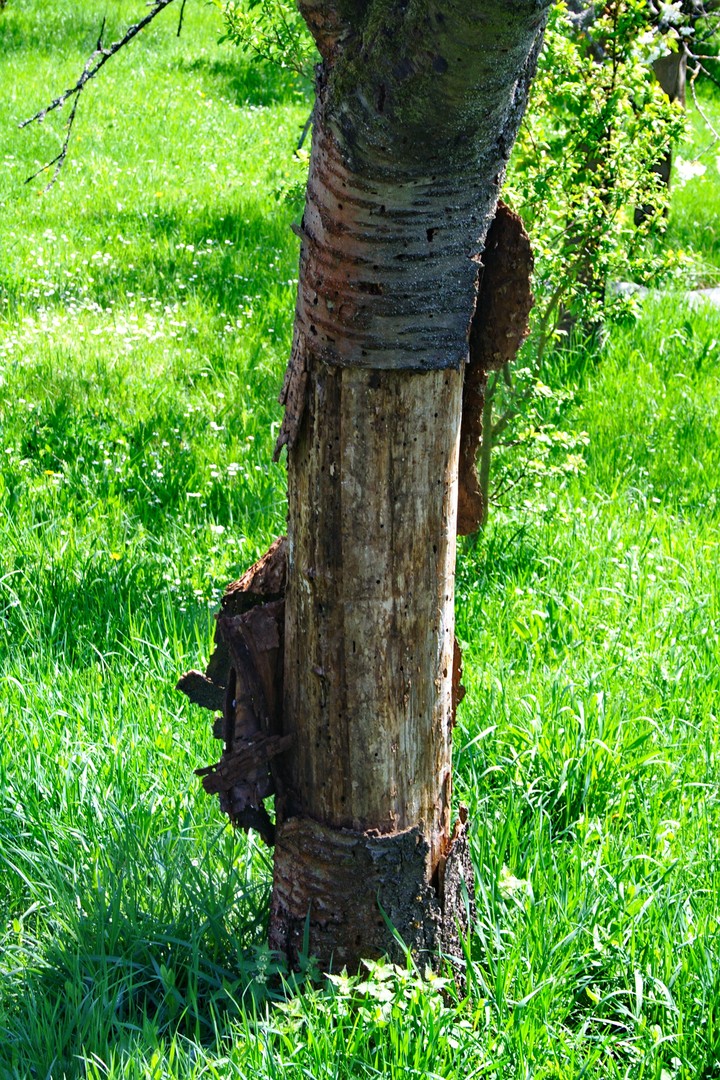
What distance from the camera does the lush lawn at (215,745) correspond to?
94.1 inches

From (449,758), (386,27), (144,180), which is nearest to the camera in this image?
(386,27)

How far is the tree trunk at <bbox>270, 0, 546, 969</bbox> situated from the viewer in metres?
1.87

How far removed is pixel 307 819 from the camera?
2.43m

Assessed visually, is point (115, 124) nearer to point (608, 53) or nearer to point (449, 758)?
point (608, 53)

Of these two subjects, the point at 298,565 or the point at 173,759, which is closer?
the point at 298,565

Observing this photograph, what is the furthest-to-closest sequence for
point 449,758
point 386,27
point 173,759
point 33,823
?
point 173,759, point 33,823, point 449,758, point 386,27

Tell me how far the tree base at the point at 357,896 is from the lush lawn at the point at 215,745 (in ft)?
0.31

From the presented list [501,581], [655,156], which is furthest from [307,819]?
[655,156]

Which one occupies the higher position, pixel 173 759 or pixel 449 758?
pixel 449 758

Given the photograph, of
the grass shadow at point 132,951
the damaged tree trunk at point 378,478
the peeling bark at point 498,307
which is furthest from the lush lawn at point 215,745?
the peeling bark at point 498,307

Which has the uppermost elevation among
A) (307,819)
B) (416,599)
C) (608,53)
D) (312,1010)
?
(608,53)

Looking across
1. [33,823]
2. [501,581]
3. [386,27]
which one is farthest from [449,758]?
[501,581]

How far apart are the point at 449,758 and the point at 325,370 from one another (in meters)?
0.93

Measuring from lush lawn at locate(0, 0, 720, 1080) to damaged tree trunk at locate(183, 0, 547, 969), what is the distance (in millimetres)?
239
